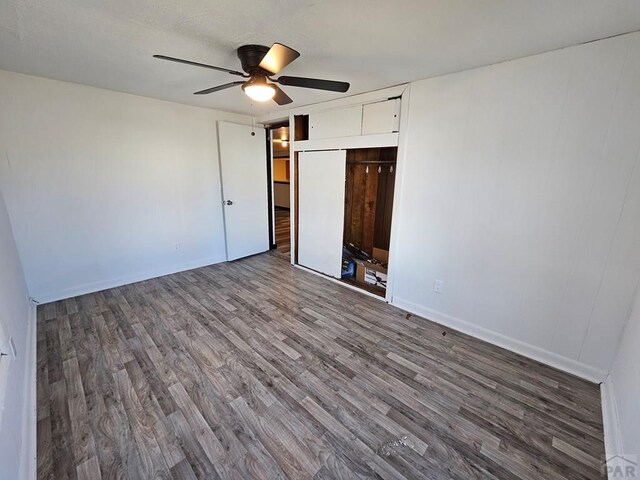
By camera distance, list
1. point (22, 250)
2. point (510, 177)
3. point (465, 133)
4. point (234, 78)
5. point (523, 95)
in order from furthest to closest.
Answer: point (22, 250) → point (234, 78) → point (465, 133) → point (510, 177) → point (523, 95)

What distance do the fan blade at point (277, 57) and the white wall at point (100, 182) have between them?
7.57 ft

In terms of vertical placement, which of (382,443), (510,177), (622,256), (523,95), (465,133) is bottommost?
(382,443)

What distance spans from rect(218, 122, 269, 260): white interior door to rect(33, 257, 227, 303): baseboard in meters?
0.44

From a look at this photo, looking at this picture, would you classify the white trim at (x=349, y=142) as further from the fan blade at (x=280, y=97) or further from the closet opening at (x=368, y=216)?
the fan blade at (x=280, y=97)

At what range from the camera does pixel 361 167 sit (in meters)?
3.60

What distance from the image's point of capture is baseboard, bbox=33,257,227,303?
9.44 ft

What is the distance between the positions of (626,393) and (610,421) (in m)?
0.23

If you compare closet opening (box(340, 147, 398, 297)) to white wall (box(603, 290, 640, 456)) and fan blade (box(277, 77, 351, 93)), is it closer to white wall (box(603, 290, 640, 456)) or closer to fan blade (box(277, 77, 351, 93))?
fan blade (box(277, 77, 351, 93))

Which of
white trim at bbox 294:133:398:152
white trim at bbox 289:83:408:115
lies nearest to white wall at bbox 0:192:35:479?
white trim at bbox 294:133:398:152

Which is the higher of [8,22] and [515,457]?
[8,22]

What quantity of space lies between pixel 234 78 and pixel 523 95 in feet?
7.80

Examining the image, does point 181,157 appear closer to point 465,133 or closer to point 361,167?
point 361,167

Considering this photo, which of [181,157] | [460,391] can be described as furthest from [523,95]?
[181,157]

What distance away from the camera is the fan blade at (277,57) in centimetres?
147
